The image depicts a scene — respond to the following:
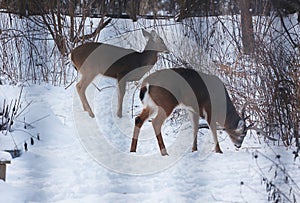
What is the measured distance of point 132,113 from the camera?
21.0 ft

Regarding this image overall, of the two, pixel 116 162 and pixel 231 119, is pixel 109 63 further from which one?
pixel 116 162

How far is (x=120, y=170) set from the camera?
15.0 ft

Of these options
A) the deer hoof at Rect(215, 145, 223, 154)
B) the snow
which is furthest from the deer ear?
the deer hoof at Rect(215, 145, 223, 154)

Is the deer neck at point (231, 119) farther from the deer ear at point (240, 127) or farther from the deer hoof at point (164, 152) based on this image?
the deer hoof at point (164, 152)

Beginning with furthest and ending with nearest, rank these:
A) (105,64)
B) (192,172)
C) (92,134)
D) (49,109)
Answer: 1. (105,64)
2. (49,109)
3. (92,134)
4. (192,172)

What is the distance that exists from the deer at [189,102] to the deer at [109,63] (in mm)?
1376

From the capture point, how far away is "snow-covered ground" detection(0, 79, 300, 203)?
156 inches

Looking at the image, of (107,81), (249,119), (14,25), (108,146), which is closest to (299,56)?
(249,119)

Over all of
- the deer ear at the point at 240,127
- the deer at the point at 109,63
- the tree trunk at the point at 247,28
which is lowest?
the deer ear at the point at 240,127

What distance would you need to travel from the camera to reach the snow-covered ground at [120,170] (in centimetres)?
396

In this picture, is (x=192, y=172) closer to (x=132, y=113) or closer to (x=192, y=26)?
(x=132, y=113)

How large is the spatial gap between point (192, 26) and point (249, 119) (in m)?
3.24

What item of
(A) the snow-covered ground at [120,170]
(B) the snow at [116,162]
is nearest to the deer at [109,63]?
(B) the snow at [116,162]

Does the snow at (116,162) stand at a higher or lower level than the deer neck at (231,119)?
lower
